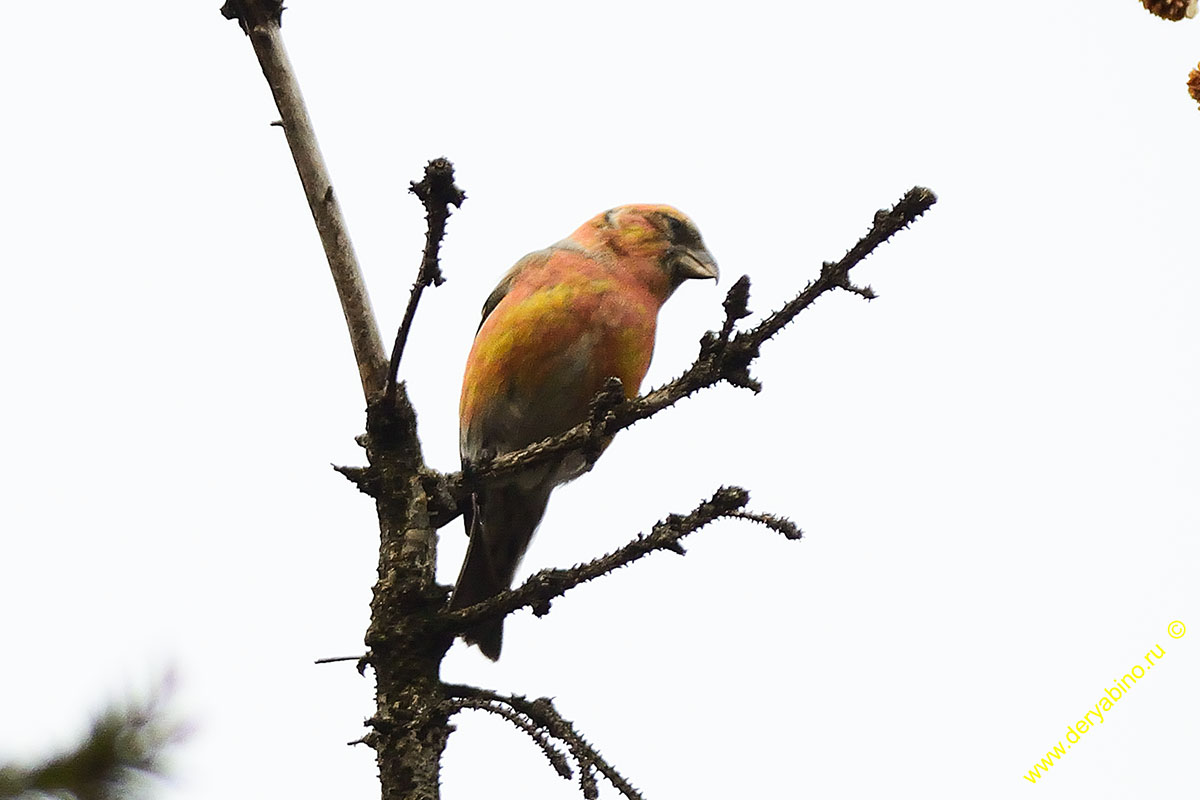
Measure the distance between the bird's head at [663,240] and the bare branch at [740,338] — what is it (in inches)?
79.1

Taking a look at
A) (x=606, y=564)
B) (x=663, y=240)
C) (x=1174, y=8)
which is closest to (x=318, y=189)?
(x=606, y=564)

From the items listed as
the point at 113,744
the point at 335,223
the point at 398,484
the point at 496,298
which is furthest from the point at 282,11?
the point at 113,744

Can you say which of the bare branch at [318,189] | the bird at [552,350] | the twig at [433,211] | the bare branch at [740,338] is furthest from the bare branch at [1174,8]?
the bird at [552,350]

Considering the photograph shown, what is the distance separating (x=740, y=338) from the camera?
3.01 m

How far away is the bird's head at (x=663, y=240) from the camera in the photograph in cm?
538

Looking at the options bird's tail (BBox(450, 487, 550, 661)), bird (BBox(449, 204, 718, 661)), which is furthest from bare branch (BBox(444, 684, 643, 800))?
bird's tail (BBox(450, 487, 550, 661))

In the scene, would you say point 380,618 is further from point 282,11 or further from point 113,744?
point 113,744

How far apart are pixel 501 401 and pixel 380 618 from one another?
1.73 meters

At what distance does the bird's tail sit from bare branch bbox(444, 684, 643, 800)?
195 centimetres

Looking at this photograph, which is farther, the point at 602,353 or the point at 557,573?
the point at 602,353

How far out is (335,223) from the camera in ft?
12.2

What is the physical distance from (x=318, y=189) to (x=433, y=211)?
95 cm

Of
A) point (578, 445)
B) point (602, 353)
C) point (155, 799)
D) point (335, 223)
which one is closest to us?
point (155, 799)

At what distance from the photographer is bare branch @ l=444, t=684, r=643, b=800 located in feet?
9.88
